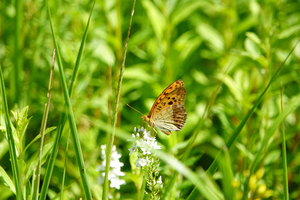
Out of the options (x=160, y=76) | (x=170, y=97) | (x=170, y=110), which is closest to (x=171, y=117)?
(x=170, y=110)

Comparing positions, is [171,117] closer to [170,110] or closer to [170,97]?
[170,110]

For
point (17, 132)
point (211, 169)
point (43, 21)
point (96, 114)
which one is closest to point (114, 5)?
point (43, 21)

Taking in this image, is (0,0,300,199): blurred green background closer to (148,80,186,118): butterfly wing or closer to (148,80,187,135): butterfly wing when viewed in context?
(148,80,187,135): butterfly wing

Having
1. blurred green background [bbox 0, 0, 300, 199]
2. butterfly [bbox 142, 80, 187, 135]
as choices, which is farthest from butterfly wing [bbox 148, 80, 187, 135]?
blurred green background [bbox 0, 0, 300, 199]

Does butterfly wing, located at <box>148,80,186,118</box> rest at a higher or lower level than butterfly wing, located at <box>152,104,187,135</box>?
higher

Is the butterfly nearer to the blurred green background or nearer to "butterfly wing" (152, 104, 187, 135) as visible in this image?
"butterfly wing" (152, 104, 187, 135)

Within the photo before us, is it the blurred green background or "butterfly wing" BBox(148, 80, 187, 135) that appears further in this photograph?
the blurred green background

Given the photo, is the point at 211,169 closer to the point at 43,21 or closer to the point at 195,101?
the point at 195,101

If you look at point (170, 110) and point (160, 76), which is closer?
point (170, 110)
